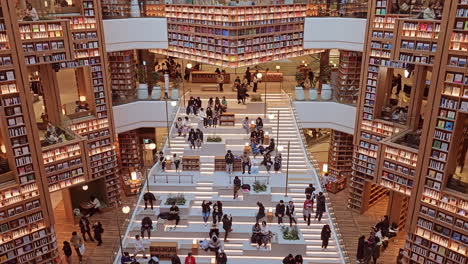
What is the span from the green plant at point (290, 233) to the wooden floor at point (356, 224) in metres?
3.38

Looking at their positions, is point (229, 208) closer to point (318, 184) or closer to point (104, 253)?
point (318, 184)

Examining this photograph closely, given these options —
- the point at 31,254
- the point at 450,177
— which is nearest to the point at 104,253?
the point at 31,254

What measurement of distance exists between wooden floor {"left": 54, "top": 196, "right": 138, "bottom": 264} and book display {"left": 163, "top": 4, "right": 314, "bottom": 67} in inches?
329

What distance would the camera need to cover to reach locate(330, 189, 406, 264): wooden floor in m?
17.7

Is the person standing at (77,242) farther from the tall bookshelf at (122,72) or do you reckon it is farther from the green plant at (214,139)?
the tall bookshelf at (122,72)

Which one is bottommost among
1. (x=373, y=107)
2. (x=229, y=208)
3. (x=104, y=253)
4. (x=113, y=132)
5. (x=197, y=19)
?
(x=104, y=253)

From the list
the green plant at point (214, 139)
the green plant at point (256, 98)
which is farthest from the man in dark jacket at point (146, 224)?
the green plant at point (256, 98)

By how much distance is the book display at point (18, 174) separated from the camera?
1395 centimetres

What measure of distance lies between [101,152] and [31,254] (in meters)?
5.58

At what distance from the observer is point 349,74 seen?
72.1 feet

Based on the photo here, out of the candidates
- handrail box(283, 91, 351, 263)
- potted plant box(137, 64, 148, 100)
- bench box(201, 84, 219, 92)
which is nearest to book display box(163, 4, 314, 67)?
potted plant box(137, 64, 148, 100)

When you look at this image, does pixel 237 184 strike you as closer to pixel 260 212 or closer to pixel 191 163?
pixel 260 212

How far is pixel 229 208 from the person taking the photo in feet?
53.5

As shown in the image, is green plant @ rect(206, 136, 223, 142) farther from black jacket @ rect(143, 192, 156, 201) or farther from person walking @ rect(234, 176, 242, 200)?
black jacket @ rect(143, 192, 156, 201)
